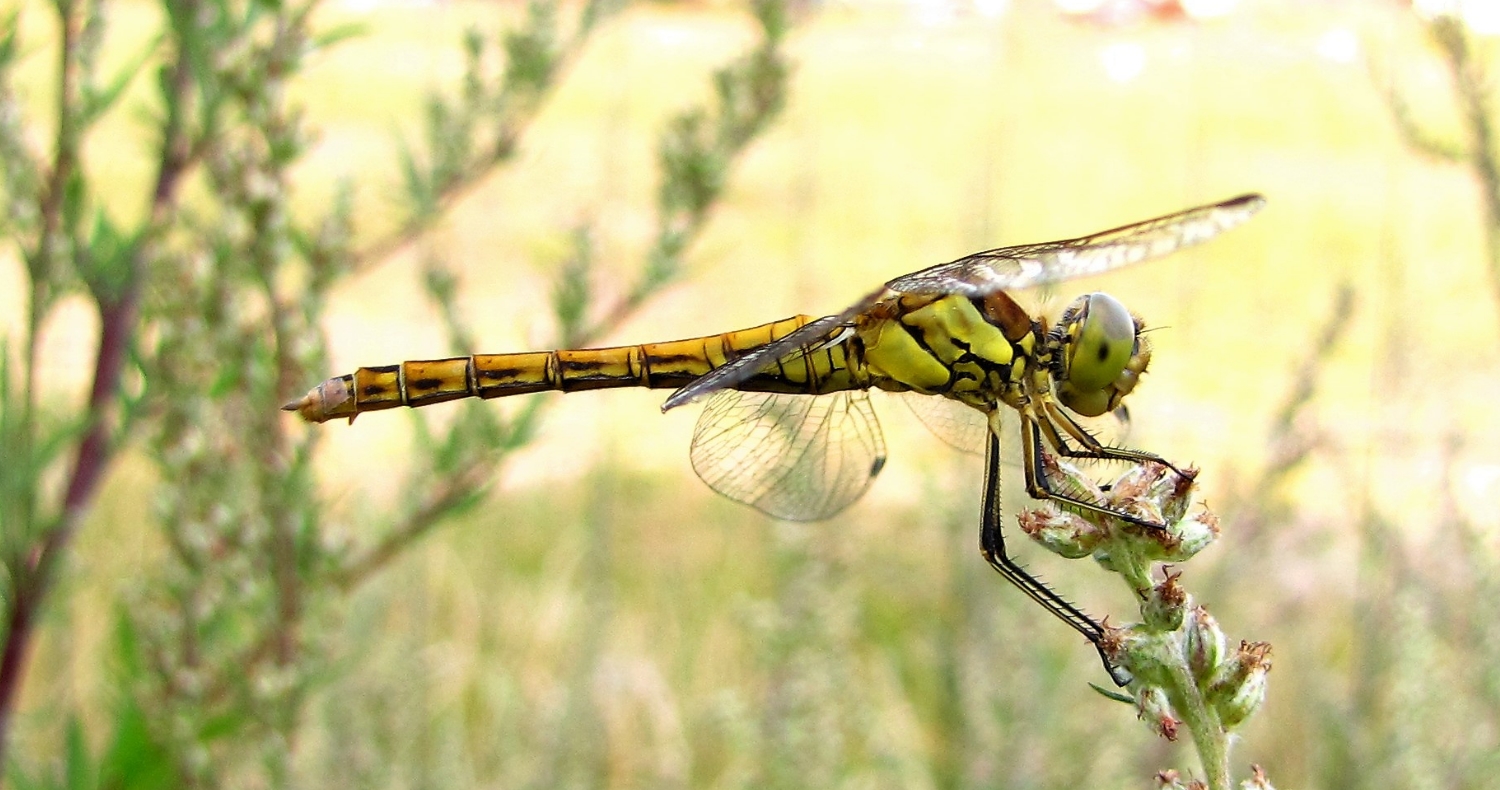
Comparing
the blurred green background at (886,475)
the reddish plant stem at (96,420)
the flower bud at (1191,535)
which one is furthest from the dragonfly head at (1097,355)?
the reddish plant stem at (96,420)

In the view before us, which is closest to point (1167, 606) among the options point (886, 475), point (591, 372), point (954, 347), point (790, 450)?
point (954, 347)

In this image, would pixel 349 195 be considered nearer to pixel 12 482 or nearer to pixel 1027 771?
pixel 12 482

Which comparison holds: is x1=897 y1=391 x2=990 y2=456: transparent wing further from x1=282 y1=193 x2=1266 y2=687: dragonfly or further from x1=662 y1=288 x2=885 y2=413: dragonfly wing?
x1=662 y1=288 x2=885 y2=413: dragonfly wing

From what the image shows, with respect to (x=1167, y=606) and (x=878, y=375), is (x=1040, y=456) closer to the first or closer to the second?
(x=878, y=375)

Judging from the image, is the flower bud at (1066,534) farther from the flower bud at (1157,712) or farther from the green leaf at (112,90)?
the green leaf at (112,90)

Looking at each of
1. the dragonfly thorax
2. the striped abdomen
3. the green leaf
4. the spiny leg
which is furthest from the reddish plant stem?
the spiny leg

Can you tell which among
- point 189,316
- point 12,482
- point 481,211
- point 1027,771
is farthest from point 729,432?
point 481,211
